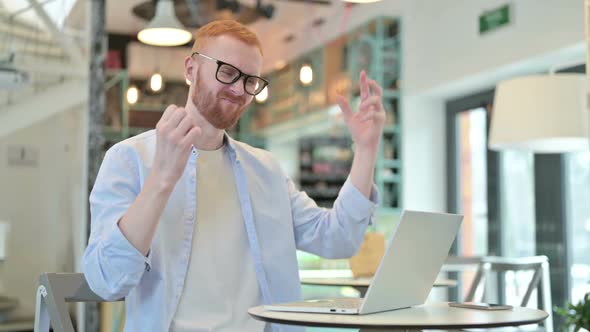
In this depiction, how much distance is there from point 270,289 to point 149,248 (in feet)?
1.26

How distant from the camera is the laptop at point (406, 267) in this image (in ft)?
5.37

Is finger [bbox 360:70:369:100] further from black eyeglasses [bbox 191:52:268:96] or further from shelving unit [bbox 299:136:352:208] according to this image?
shelving unit [bbox 299:136:352:208]

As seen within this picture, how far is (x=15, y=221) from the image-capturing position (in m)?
4.17

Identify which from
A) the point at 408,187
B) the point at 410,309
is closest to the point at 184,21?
the point at 408,187

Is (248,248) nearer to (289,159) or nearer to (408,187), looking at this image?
(408,187)

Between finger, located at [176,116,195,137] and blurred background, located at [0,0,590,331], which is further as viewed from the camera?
blurred background, located at [0,0,590,331]

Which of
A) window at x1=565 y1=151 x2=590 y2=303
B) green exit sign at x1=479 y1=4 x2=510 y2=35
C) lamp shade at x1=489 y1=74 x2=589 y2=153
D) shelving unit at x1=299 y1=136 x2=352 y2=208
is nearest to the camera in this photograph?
lamp shade at x1=489 y1=74 x2=589 y2=153

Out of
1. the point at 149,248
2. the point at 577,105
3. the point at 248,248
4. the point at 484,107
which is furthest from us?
the point at 484,107

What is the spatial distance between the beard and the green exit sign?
4503mm

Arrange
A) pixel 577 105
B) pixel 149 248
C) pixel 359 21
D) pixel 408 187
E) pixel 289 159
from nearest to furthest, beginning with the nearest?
pixel 149 248 < pixel 577 105 < pixel 408 187 < pixel 359 21 < pixel 289 159

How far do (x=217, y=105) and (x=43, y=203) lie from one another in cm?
261

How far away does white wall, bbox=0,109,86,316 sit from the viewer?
414 cm

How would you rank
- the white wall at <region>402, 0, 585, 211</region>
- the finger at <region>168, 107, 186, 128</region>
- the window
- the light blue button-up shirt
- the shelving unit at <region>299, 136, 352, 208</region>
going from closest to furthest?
the finger at <region>168, 107, 186, 128</region> < the light blue button-up shirt < the white wall at <region>402, 0, 585, 211</region> < the window < the shelving unit at <region>299, 136, 352, 208</region>

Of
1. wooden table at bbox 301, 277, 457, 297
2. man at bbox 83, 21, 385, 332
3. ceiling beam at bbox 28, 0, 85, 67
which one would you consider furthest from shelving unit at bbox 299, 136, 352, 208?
man at bbox 83, 21, 385, 332
